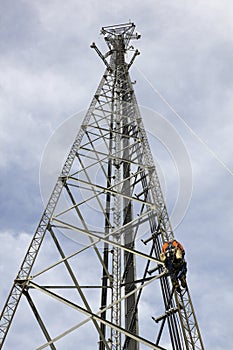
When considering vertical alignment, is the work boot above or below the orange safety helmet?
below

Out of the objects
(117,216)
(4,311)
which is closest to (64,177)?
(117,216)

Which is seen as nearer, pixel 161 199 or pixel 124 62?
pixel 161 199

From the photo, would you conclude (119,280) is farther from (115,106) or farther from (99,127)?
(115,106)

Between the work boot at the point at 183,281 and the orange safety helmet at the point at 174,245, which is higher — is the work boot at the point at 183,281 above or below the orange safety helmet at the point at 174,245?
below

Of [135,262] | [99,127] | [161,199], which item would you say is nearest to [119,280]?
[135,262]

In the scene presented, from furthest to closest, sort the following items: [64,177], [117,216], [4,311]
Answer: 1. [117,216]
2. [64,177]
3. [4,311]

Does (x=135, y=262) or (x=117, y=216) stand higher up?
(x=117, y=216)

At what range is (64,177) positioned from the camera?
63.5 feet

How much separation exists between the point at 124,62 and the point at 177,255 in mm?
22122

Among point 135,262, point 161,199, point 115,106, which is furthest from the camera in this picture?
point 115,106

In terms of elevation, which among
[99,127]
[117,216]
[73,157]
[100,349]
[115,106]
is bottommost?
[100,349]

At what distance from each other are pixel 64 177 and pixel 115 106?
1024 cm

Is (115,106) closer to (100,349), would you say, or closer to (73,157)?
(73,157)

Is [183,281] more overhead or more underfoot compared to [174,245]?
more underfoot
